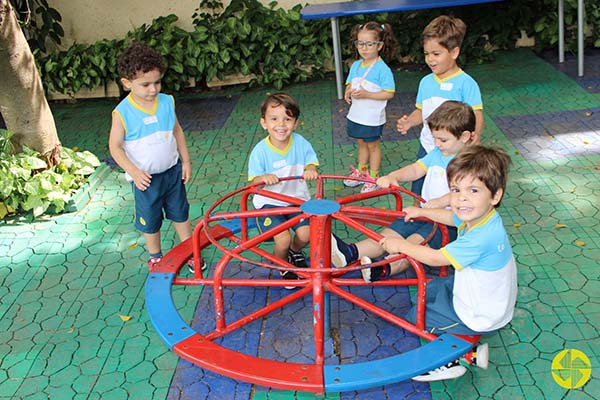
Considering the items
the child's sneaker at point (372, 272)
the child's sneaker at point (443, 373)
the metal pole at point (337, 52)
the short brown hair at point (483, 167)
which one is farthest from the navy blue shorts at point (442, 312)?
the metal pole at point (337, 52)

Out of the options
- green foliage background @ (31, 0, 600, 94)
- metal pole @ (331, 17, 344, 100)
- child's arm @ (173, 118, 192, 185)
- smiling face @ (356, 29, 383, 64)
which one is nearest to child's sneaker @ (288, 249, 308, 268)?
child's arm @ (173, 118, 192, 185)

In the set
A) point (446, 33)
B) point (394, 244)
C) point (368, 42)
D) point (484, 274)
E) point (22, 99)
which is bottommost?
point (484, 274)

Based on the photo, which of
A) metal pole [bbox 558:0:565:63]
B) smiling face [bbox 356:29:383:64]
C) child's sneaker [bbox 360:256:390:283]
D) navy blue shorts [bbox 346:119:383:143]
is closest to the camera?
child's sneaker [bbox 360:256:390:283]

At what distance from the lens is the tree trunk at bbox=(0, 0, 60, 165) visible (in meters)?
5.01

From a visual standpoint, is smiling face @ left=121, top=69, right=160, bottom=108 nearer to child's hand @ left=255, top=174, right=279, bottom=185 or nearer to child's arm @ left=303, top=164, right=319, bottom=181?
child's hand @ left=255, top=174, right=279, bottom=185

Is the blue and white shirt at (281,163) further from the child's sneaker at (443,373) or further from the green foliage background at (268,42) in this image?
the green foliage background at (268,42)

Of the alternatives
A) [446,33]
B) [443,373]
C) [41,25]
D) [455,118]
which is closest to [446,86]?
[446,33]

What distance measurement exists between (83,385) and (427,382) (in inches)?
66.6

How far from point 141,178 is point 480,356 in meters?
2.08

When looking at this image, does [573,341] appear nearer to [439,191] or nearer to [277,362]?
[439,191]

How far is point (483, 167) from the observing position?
265 cm

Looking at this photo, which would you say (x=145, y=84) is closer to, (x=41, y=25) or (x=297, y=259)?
(x=297, y=259)

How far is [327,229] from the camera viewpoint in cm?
317

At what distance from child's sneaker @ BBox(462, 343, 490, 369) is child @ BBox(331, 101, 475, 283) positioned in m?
0.67
